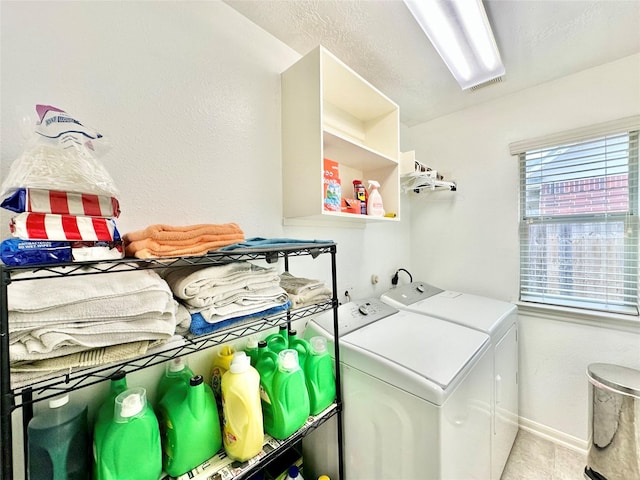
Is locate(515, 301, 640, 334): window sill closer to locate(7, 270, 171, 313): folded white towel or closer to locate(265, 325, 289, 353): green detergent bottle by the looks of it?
locate(265, 325, 289, 353): green detergent bottle

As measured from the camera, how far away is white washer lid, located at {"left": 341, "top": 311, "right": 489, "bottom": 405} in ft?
3.18

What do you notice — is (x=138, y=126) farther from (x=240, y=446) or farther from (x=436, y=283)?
(x=436, y=283)

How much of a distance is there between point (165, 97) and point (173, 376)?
44.5 inches

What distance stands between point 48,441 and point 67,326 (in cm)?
37

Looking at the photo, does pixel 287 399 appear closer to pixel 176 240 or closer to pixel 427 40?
pixel 176 240

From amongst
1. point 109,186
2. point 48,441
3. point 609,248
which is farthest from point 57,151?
point 609,248

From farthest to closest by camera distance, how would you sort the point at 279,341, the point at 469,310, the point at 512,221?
the point at 512,221, the point at 469,310, the point at 279,341

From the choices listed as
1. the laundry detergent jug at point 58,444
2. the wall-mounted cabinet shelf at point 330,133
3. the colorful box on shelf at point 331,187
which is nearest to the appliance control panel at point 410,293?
the wall-mounted cabinet shelf at point 330,133

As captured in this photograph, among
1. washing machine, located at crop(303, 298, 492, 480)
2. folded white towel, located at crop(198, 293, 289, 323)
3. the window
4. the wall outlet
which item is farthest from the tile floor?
folded white towel, located at crop(198, 293, 289, 323)

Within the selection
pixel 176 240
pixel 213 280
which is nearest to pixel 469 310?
pixel 213 280

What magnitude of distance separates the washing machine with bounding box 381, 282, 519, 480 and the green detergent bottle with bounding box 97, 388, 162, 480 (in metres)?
1.47

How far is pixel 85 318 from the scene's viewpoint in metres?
0.60

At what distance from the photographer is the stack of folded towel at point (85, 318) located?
1.79 feet

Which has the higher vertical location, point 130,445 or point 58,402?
point 58,402
